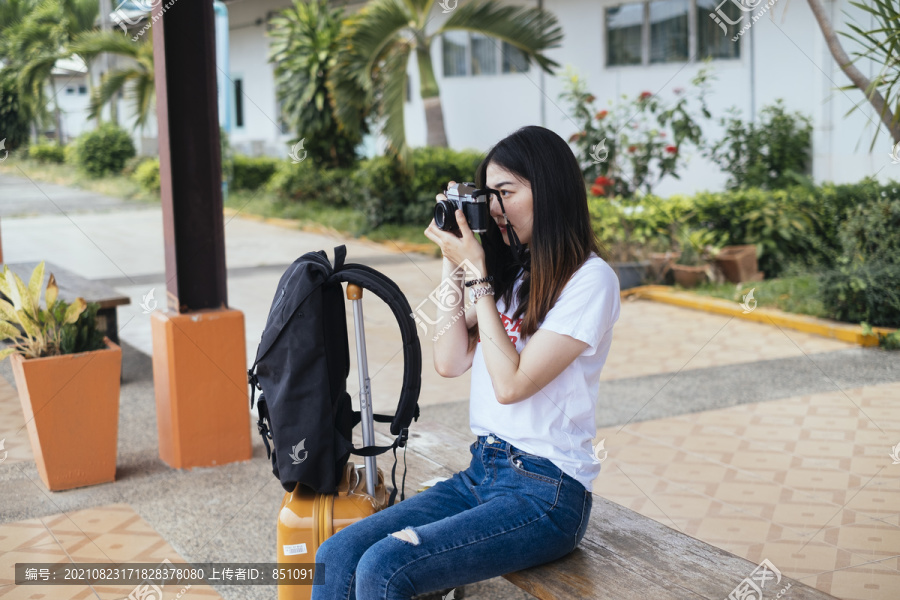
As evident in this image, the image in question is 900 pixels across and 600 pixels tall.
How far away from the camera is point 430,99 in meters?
12.1

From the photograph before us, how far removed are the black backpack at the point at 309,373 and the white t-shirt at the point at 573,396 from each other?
0.28 meters

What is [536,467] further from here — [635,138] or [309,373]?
[635,138]

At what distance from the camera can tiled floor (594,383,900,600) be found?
3.11 m

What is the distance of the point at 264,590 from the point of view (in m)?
2.94

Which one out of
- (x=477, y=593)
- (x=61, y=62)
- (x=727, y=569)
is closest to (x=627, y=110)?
(x=477, y=593)

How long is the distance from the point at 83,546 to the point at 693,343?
14.9 ft

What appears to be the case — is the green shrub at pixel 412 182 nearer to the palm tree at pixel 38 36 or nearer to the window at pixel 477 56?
the window at pixel 477 56

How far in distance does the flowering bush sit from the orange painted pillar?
218 inches

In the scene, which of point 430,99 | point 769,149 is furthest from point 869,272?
point 430,99

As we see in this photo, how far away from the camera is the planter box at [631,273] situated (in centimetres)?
826

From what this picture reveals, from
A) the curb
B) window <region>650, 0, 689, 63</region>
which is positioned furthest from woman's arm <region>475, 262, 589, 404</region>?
window <region>650, 0, 689, 63</region>

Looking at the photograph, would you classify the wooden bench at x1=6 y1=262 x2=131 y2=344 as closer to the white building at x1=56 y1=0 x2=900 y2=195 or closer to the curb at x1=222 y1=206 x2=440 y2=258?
the white building at x1=56 y1=0 x2=900 y2=195

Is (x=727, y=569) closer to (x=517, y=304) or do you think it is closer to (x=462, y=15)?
(x=517, y=304)

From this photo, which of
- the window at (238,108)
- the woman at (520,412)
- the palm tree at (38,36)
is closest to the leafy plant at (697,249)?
the woman at (520,412)
